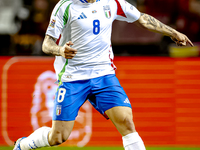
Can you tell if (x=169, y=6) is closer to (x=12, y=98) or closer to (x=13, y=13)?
(x=13, y=13)

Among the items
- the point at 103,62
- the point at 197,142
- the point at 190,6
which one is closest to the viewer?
the point at 103,62

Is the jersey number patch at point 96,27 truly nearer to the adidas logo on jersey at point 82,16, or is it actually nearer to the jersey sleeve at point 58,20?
the adidas logo on jersey at point 82,16

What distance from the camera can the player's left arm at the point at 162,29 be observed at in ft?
12.3

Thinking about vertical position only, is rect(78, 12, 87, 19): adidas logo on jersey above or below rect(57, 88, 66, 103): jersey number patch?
above

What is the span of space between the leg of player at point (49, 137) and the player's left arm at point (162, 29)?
1323 mm

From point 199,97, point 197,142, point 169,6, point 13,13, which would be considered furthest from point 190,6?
point 13,13

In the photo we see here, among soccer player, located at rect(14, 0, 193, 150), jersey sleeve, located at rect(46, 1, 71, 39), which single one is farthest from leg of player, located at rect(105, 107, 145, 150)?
jersey sleeve, located at rect(46, 1, 71, 39)

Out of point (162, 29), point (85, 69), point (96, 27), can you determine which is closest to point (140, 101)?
point (162, 29)

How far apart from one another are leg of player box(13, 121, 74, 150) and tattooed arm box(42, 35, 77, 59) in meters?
0.76

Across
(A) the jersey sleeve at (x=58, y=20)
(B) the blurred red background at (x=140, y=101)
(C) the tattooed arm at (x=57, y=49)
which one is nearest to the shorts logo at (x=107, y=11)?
(A) the jersey sleeve at (x=58, y=20)

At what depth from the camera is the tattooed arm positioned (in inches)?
114

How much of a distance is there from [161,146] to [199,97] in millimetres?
981

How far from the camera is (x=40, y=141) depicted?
370 centimetres

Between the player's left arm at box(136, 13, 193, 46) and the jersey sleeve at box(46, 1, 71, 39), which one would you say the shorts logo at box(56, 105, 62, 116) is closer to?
the jersey sleeve at box(46, 1, 71, 39)
